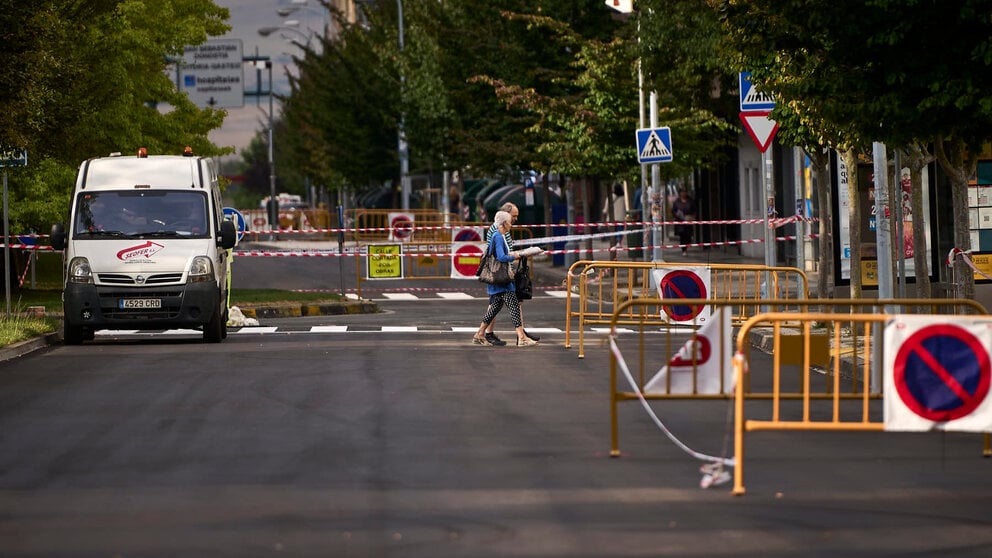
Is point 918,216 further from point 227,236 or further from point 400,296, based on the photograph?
point 400,296

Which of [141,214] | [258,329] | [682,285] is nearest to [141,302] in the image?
[141,214]

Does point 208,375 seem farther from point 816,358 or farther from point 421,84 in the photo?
point 421,84

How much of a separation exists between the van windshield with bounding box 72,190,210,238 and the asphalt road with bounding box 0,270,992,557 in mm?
4826

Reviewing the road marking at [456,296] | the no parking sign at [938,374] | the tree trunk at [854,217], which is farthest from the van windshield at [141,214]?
the no parking sign at [938,374]

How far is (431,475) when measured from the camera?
10.1 meters

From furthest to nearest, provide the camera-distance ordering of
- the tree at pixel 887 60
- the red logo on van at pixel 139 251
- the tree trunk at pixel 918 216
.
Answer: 1. the red logo on van at pixel 139 251
2. the tree trunk at pixel 918 216
3. the tree at pixel 887 60

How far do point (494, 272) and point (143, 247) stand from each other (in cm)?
415

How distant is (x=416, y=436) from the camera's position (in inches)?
469

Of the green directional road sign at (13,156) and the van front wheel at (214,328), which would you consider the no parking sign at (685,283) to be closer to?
the van front wheel at (214,328)

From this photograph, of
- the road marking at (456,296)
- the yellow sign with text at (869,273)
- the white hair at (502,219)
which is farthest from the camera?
the road marking at (456,296)

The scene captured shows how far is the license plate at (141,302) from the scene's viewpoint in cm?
2100

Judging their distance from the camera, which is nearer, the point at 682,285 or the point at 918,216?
the point at 918,216

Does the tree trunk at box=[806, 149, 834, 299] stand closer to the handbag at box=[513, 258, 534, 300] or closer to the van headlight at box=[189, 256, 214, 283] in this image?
the handbag at box=[513, 258, 534, 300]

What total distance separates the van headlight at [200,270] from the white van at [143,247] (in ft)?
0.04
